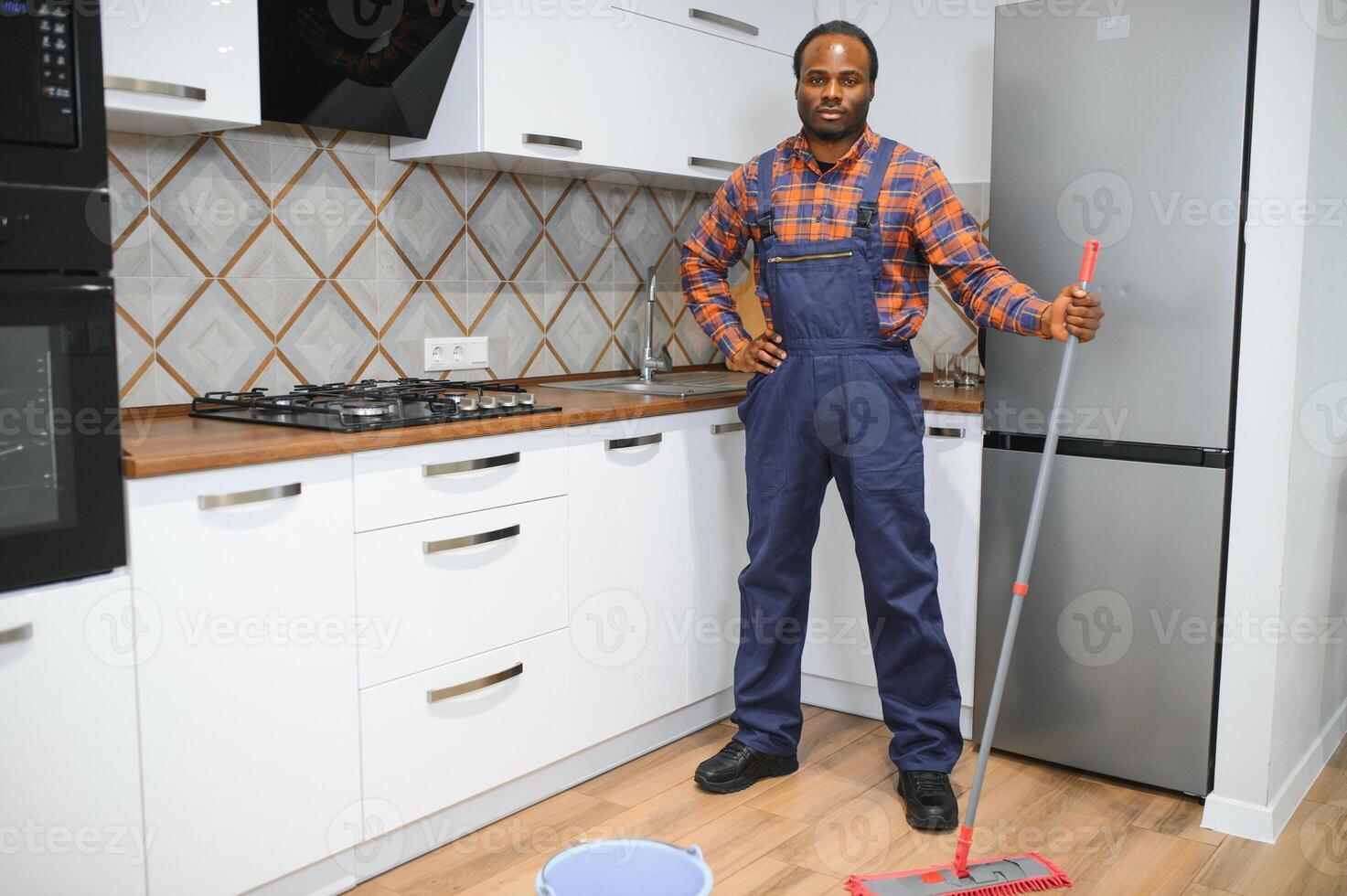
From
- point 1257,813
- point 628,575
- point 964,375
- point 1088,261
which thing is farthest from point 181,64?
point 1257,813

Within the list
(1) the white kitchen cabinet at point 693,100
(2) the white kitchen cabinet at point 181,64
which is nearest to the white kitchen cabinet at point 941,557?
(1) the white kitchen cabinet at point 693,100

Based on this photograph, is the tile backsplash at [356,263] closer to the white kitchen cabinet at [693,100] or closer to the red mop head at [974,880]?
the white kitchen cabinet at [693,100]

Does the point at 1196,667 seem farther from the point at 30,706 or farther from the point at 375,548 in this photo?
the point at 30,706

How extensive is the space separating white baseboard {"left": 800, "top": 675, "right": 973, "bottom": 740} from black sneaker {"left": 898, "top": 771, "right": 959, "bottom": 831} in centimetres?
51

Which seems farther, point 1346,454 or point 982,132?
point 982,132

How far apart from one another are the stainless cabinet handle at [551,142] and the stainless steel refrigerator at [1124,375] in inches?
36.9

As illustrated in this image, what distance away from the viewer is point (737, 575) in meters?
2.90

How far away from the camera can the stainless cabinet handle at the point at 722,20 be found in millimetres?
2959

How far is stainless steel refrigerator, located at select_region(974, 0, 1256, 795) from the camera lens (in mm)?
2344

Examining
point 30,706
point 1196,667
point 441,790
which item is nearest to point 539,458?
point 441,790

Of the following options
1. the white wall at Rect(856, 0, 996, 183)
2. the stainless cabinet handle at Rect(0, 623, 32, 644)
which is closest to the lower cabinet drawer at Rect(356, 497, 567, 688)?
the stainless cabinet handle at Rect(0, 623, 32, 644)

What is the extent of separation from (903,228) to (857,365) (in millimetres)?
295

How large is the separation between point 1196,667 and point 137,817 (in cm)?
200

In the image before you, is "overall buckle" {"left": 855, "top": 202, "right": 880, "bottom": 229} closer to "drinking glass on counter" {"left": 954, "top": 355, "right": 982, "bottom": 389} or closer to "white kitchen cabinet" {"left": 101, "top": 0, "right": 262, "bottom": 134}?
"drinking glass on counter" {"left": 954, "top": 355, "right": 982, "bottom": 389}
